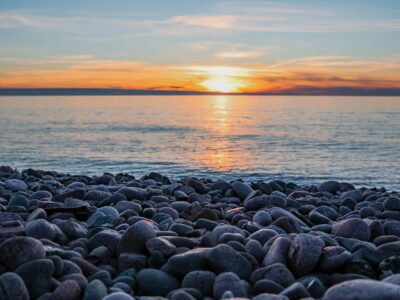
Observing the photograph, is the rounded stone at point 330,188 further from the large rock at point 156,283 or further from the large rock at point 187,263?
the large rock at point 156,283

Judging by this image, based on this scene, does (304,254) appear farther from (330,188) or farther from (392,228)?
(330,188)

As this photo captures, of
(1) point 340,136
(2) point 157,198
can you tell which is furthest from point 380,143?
(2) point 157,198

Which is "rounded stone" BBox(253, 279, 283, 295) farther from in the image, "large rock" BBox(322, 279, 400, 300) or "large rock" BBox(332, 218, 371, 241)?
"large rock" BBox(332, 218, 371, 241)

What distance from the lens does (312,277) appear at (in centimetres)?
391

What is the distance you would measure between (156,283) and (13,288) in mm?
1006

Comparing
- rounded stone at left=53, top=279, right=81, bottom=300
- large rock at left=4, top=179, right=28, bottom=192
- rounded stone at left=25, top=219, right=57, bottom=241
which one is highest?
rounded stone at left=25, top=219, right=57, bottom=241

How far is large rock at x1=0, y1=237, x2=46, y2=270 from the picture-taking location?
13.0 feet

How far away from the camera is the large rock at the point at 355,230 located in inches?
205

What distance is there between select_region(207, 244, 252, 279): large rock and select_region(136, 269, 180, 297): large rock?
32cm

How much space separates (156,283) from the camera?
3.88 meters

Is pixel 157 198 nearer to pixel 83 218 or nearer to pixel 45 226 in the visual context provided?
pixel 83 218

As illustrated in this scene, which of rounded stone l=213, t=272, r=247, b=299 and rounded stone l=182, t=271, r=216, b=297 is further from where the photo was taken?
rounded stone l=182, t=271, r=216, b=297

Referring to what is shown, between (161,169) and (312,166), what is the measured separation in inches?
235

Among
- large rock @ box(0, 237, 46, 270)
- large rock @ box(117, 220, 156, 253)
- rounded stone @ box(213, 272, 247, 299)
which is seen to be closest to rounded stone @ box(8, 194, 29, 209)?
large rock @ box(117, 220, 156, 253)
